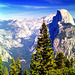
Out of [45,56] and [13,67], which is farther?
[13,67]

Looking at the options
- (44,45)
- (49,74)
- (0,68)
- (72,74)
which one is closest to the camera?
(72,74)

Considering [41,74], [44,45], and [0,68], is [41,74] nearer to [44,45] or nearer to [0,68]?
[44,45]

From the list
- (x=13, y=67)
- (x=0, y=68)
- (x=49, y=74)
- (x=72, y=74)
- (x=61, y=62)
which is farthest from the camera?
(x=61, y=62)

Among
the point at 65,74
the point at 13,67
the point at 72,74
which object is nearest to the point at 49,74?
the point at 65,74

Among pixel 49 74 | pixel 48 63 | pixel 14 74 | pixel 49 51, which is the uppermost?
pixel 49 51

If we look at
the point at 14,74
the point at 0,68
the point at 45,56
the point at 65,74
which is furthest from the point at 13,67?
the point at 65,74

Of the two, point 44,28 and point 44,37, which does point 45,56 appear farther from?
point 44,28

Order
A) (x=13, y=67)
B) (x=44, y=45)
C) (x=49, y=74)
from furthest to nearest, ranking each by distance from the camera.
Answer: (x=13, y=67), (x=44, y=45), (x=49, y=74)

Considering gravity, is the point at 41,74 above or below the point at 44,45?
below

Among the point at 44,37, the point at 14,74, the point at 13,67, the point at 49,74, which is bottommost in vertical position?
the point at 14,74
